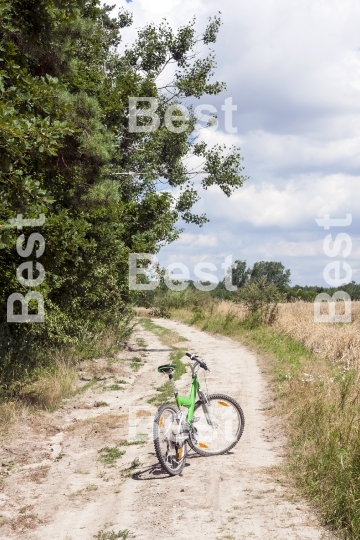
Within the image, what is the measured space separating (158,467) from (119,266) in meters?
10.5

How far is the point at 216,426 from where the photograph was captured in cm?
753

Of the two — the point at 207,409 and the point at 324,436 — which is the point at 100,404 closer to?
the point at 207,409

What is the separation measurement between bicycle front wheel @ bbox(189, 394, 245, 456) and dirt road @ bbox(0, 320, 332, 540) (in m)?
0.17

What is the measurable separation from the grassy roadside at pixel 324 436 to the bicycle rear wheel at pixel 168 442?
4.19 ft

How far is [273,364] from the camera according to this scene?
47.9ft

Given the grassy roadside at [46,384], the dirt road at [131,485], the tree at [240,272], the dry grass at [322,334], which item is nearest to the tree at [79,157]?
the grassy roadside at [46,384]

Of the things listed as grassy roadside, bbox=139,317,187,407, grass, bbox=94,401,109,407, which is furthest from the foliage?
grass, bbox=94,401,109,407

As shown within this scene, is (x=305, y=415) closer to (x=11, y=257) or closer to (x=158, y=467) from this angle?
(x=158, y=467)

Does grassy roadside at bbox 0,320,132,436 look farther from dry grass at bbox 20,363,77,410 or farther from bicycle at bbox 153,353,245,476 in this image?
bicycle at bbox 153,353,245,476

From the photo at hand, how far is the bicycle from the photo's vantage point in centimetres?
673

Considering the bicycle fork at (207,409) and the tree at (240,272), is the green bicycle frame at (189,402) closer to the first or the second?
the bicycle fork at (207,409)

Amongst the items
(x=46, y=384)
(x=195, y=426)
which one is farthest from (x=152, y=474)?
(x=46, y=384)

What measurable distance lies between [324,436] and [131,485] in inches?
91.1

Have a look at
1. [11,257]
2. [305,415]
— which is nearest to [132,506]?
[305,415]
